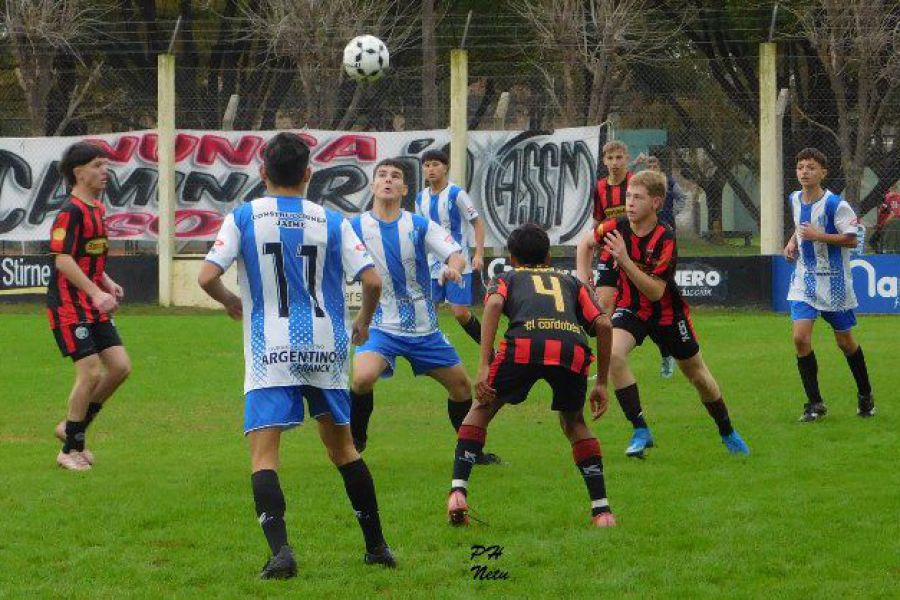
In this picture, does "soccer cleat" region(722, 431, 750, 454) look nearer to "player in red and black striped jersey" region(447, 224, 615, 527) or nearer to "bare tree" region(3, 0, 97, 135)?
"player in red and black striped jersey" region(447, 224, 615, 527)

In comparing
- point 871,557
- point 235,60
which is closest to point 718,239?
point 235,60

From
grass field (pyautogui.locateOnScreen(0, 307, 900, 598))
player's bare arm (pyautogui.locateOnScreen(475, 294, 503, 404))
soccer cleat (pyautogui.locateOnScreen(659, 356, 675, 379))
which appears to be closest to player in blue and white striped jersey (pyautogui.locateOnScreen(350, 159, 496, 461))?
grass field (pyautogui.locateOnScreen(0, 307, 900, 598))

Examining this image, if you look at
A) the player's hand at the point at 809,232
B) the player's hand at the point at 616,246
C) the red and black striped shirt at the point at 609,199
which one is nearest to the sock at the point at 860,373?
the player's hand at the point at 809,232

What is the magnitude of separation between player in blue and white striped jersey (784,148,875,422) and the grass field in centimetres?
34

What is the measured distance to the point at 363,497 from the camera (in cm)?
632

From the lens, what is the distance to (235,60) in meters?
27.5

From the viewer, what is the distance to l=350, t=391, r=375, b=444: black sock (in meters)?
9.30

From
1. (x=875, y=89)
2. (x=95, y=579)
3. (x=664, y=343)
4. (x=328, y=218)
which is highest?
(x=875, y=89)

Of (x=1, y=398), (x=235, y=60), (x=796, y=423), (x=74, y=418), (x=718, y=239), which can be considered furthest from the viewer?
(x=235, y=60)

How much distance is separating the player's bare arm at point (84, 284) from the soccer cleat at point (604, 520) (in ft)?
10.4

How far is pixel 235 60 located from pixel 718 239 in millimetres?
10391

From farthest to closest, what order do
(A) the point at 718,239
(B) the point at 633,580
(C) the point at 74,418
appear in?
(A) the point at 718,239
(C) the point at 74,418
(B) the point at 633,580

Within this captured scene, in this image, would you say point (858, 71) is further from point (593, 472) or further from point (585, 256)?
point (593, 472)

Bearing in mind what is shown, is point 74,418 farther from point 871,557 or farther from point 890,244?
point 890,244
